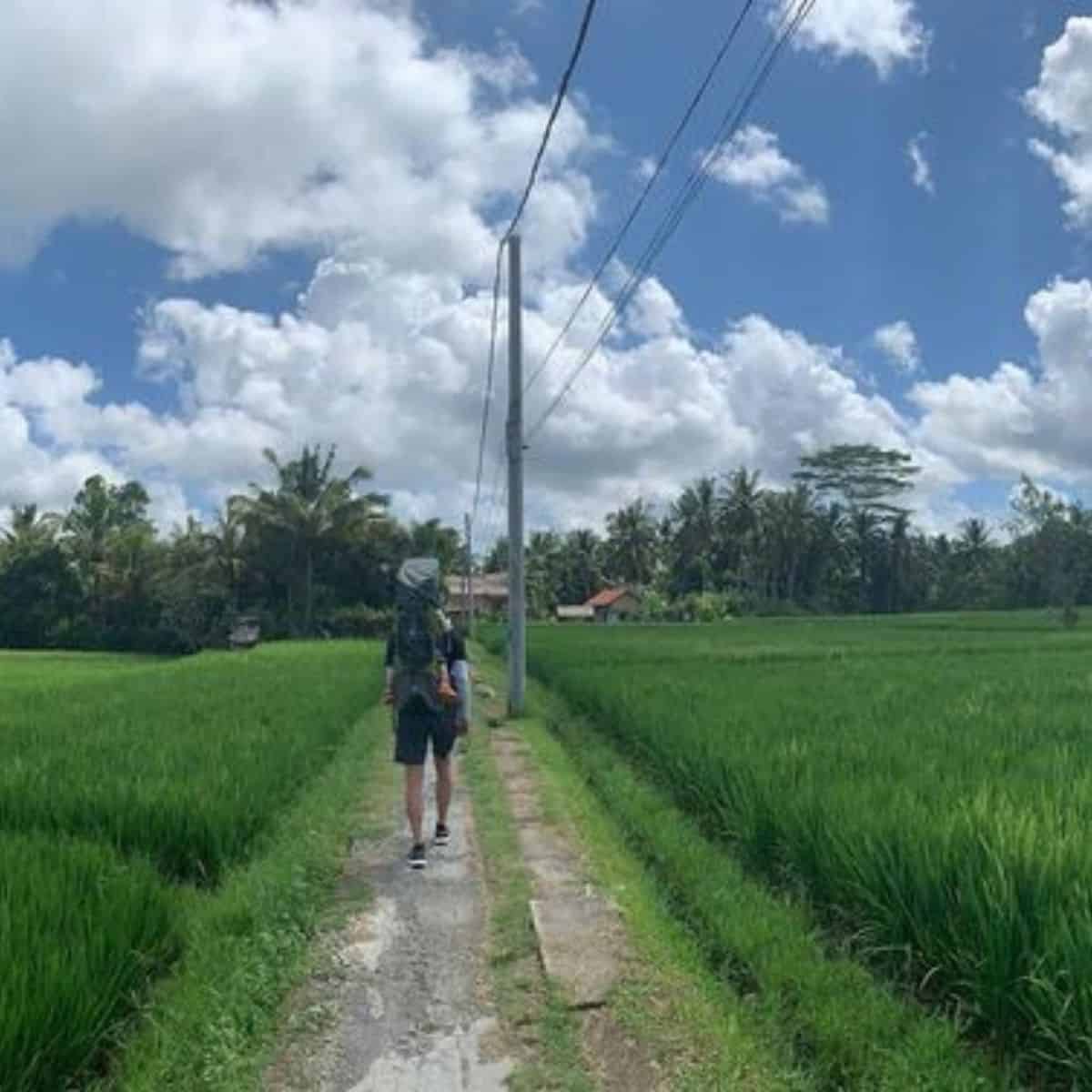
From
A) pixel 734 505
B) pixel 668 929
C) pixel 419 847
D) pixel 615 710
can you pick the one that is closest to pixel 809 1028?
pixel 668 929

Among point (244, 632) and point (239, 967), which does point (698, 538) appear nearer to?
point (244, 632)

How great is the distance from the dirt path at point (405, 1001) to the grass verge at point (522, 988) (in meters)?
0.07

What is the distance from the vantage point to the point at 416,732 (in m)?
7.07

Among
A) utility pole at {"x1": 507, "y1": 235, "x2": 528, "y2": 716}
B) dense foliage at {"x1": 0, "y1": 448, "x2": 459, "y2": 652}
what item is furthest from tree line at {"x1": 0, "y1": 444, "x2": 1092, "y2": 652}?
utility pole at {"x1": 507, "y1": 235, "x2": 528, "y2": 716}

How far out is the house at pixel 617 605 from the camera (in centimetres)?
8304

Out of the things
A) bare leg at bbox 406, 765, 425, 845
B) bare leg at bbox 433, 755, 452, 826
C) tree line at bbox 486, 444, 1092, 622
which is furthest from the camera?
tree line at bbox 486, 444, 1092, 622

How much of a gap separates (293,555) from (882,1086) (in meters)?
53.7

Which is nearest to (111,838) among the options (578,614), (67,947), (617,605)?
(67,947)

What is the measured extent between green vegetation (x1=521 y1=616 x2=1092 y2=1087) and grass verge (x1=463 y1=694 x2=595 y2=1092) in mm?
826

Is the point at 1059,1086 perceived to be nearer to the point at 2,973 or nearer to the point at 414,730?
the point at 2,973

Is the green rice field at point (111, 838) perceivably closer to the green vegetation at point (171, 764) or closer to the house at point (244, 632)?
the green vegetation at point (171, 764)

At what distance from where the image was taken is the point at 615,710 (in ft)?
43.5

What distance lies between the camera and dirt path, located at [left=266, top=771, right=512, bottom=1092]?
3965 millimetres

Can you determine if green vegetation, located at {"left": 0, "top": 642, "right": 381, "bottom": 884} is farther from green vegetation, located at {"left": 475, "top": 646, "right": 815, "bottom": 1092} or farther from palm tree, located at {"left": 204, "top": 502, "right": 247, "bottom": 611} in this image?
palm tree, located at {"left": 204, "top": 502, "right": 247, "bottom": 611}
